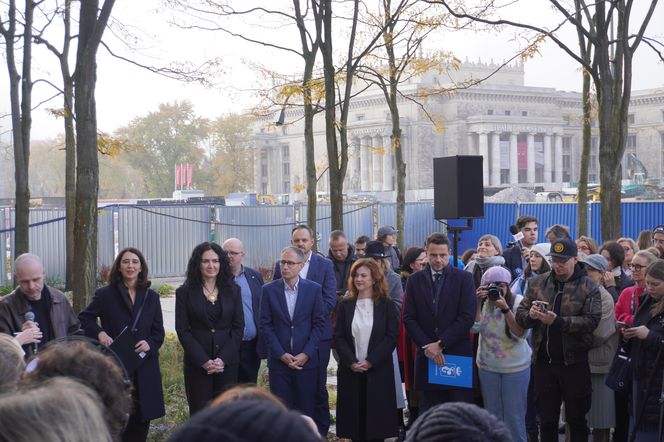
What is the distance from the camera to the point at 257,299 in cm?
924

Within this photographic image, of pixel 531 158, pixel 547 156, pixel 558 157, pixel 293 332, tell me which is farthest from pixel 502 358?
pixel 558 157

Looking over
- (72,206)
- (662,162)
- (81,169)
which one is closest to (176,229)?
(72,206)

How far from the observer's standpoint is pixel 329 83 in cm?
1544

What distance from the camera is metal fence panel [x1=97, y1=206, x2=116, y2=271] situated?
24.3 m

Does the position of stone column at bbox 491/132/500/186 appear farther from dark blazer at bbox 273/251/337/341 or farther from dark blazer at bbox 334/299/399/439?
dark blazer at bbox 334/299/399/439

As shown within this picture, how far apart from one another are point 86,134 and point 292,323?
11.3ft

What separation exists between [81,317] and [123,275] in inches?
21.5

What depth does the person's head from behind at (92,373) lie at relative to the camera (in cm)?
340

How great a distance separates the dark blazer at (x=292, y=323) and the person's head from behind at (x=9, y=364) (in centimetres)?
480

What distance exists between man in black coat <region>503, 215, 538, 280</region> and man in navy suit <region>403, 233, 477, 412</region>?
116 inches

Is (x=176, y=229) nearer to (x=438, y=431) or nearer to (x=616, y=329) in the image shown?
(x=616, y=329)

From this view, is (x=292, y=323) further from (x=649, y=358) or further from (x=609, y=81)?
(x=609, y=81)

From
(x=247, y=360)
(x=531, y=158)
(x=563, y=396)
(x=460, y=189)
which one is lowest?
(x=563, y=396)

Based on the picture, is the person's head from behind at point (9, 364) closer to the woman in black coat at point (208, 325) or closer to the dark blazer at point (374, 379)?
the woman in black coat at point (208, 325)
